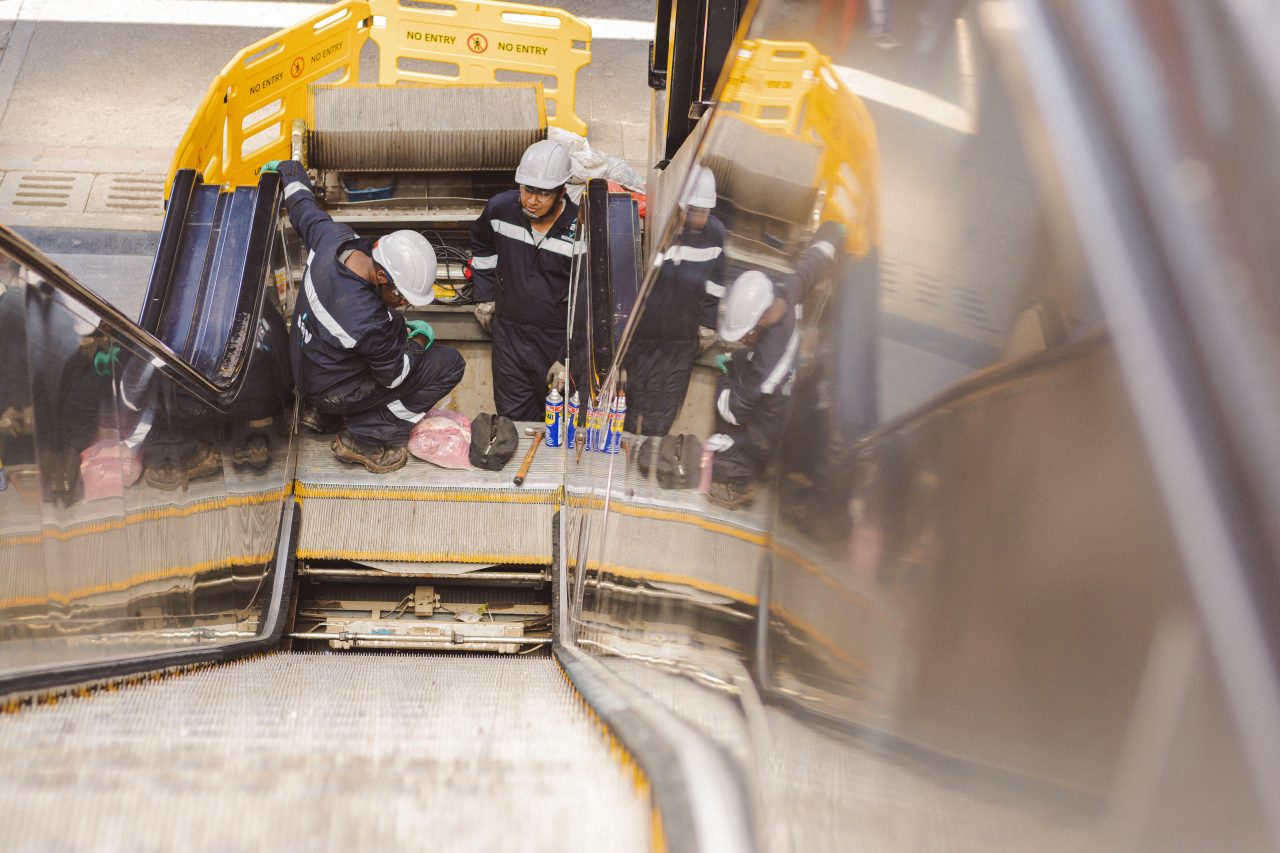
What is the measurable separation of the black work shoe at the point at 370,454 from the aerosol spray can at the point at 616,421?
4.77 feet

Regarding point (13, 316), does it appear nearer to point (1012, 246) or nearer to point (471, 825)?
point (471, 825)

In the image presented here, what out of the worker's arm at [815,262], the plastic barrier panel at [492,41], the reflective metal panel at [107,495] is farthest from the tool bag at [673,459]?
the plastic barrier panel at [492,41]

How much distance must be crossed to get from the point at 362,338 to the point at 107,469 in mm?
1420

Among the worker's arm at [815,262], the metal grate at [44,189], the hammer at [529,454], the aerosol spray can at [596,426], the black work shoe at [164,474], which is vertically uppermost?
the worker's arm at [815,262]

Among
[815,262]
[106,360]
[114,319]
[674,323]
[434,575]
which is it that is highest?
[815,262]

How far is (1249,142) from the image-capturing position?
538 mm

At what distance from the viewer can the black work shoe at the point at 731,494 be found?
1574 mm

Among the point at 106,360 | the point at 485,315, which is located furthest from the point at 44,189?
Answer: the point at 106,360

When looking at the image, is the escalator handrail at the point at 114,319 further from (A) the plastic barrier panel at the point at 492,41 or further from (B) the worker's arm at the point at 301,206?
(A) the plastic barrier panel at the point at 492,41

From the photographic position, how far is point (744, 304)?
5.69 feet

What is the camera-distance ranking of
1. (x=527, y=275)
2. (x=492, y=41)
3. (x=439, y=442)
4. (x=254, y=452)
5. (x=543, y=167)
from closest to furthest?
(x=254, y=452) < (x=439, y=442) < (x=543, y=167) < (x=527, y=275) < (x=492, y=41)

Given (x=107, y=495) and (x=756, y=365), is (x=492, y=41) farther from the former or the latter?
(x=756, y=365)

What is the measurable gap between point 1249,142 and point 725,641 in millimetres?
1180

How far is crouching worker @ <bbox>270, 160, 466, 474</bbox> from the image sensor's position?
3.79 m
